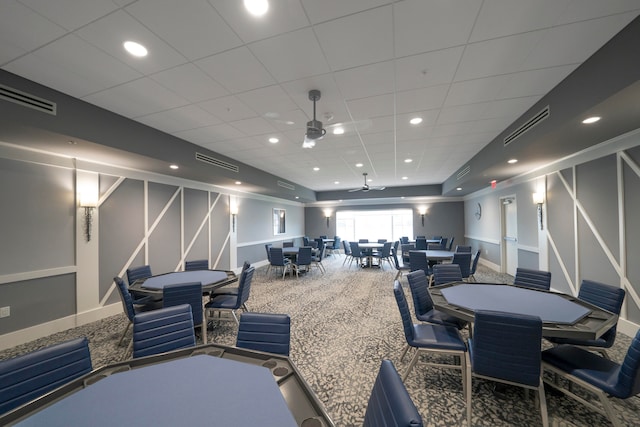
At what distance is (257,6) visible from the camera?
170 cm

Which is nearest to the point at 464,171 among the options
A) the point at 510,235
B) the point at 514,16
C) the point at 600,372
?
the point at 510,235

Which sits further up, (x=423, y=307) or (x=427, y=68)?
(x=427, y=68)

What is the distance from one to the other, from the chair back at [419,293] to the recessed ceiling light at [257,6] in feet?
9.07

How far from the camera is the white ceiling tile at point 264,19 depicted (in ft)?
5.57

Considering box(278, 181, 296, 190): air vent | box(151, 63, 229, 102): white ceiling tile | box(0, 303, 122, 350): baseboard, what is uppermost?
box(151, 63, 229, 102): white ceiling tile

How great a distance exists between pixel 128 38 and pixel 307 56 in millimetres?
1449

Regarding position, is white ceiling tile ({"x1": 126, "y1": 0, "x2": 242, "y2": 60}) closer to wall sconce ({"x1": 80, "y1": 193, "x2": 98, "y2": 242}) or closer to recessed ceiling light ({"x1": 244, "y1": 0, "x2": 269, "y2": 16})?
recessed ceiling light ({"x1": 244, "y1": 0, "x2": 269, "y2": 16})

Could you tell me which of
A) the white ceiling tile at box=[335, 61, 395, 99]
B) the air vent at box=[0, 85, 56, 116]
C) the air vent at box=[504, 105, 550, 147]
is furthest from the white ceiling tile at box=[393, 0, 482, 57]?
the air vent at box=[0, 85, 56, 116]

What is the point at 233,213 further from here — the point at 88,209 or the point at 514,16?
the point at 514,16

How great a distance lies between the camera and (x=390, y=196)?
1053cm

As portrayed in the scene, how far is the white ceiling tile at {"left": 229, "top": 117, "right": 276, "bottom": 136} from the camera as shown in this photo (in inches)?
142

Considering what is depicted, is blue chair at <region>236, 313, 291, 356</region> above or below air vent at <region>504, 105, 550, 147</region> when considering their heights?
below

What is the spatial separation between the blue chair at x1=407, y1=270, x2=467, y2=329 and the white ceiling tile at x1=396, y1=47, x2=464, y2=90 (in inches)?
83.7

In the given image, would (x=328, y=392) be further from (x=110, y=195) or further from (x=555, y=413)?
(x=110, y=195)
